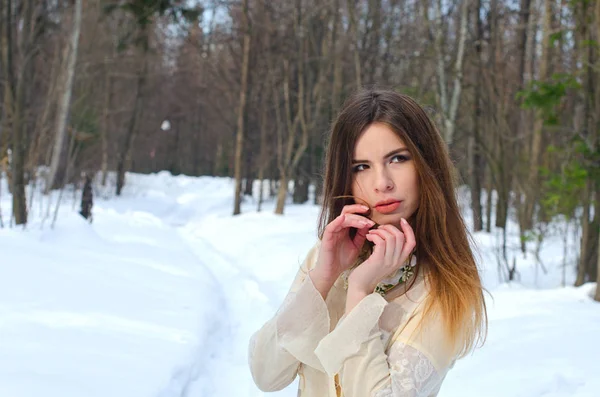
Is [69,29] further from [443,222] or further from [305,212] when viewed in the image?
[443,222]

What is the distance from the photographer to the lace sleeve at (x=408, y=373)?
46.5 inches

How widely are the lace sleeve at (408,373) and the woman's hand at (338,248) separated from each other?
24 cm

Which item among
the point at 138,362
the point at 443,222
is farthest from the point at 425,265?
the point at 138,362

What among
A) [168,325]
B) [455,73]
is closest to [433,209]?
[168,325]

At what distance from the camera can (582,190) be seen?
7391mm

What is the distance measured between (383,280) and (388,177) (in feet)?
0.82

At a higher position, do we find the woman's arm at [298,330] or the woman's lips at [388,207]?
the woman's lips at [388,207]

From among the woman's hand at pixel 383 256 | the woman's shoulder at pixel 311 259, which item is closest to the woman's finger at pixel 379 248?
the woman's hand at pixel 383 256

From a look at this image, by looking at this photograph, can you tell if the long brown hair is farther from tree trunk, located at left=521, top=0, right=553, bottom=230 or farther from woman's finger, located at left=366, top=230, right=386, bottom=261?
tree trunk, located at left=521, top=0, right=553, bottom=230

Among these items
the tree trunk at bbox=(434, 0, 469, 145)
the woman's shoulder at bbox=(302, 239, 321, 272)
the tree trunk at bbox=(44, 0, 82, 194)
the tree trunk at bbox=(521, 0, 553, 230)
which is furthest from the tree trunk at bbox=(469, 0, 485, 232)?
the tree trunk at bbox=(44, 0, 82, 194)

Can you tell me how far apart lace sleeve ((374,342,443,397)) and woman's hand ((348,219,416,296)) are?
0.15m

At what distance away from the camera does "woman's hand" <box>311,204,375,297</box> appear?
51.3 inches

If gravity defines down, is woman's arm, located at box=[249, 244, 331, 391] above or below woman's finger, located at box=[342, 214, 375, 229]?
below

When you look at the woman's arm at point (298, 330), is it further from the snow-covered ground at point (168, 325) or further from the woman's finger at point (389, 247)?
the snow-covered ground at point (168, 325)
